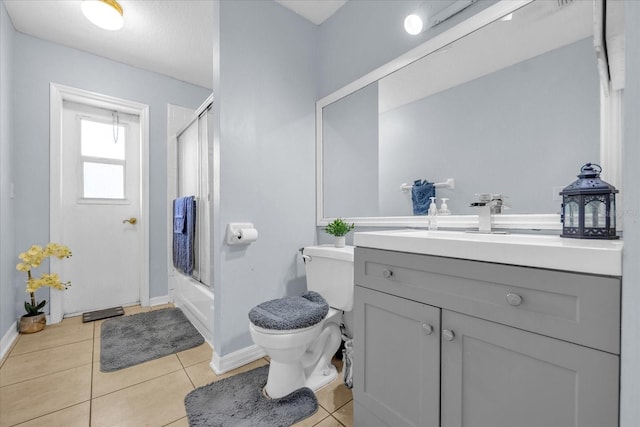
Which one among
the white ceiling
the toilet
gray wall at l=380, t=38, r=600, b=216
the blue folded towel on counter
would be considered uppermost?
the white ceiling

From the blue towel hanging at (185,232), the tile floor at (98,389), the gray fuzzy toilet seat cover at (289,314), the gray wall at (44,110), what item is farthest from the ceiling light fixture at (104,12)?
the tile floor at (98,389)

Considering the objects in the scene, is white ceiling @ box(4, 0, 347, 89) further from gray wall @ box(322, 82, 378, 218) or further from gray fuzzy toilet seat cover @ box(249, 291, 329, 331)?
gray fuzzy toilet seat cover @ box(249, 291, 329, 331)

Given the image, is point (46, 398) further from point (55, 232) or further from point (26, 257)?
point (55, 232)

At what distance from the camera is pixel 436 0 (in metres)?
1.39

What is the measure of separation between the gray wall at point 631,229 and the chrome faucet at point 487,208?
576 millimetres

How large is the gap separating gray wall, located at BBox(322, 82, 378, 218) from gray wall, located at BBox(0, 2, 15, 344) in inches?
87.8

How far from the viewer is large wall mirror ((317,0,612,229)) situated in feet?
3.43

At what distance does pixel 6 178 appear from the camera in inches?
78.8

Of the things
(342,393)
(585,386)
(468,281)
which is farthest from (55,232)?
(585,386)

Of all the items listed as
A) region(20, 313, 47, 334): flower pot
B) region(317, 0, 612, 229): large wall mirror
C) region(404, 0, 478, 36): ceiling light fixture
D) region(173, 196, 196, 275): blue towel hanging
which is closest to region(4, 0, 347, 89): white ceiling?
region(404, 0, 478, 36): ceiling light fixture

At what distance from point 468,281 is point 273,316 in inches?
35.3

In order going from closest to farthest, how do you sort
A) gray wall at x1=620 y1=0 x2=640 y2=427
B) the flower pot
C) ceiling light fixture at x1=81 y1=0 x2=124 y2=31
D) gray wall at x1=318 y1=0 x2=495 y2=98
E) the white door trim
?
1. gray wall at x1=620 y1=0 x2=640 y2=427
2. gray wall at x1=318 y1=0 x2=495 y2=98
3. ceiling light fixture at x1=81 y1=0 x2=124 y2=31
4. the flower pot
5. the white door trim

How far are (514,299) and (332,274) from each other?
3.24ft

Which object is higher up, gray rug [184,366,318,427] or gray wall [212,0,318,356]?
gray wall [212,0,318,356]
